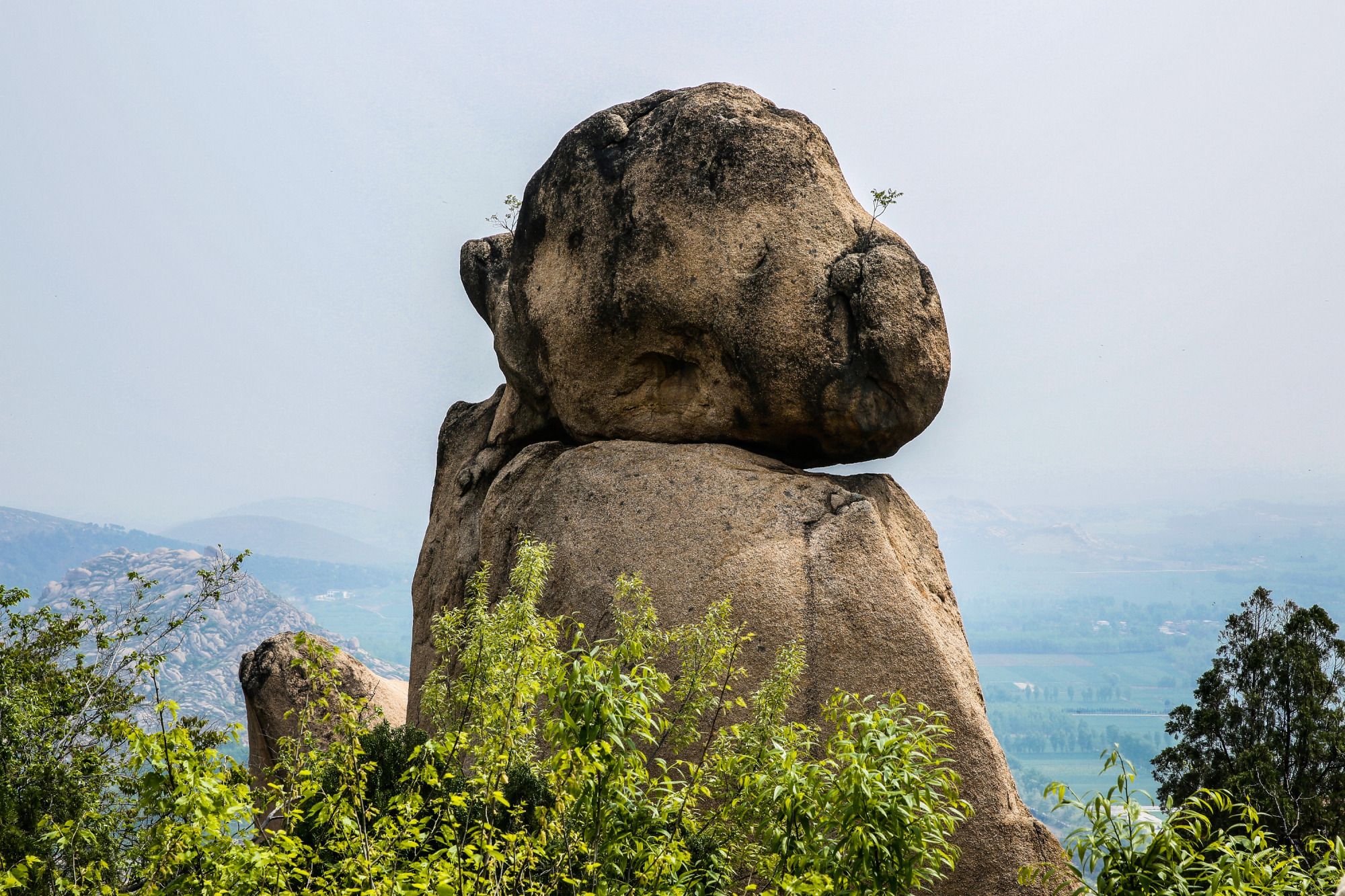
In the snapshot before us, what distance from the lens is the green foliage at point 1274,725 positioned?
627 inches

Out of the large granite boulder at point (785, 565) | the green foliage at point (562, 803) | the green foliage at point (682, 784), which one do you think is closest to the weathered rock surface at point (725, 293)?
the large granite boulder at point (785, 565)

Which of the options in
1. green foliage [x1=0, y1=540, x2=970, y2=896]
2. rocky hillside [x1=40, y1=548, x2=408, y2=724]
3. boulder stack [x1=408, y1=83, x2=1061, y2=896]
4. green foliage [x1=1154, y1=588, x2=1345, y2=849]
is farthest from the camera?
rocky hillside [x1=40, y1=548, x2=408, y2=724]

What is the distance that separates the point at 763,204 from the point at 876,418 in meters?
3.18

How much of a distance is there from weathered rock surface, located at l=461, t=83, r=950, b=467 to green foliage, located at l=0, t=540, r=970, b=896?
4.60 m

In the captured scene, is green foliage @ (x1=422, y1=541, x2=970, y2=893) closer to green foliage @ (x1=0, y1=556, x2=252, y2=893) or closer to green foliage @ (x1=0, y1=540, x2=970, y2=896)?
green foliage @ (x1=0, y1=540, x2=970, y2=896)

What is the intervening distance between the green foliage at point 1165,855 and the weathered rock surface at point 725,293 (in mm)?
6573

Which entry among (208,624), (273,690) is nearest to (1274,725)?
(273,690)

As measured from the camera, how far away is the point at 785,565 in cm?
1084

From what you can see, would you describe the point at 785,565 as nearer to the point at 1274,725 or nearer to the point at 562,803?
the point at 562,803

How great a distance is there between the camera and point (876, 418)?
1213 cm

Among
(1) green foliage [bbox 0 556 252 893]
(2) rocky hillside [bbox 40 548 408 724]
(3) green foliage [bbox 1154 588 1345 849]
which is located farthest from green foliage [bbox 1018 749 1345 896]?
(2) rocky hillside [bbox 40 548 408 724]

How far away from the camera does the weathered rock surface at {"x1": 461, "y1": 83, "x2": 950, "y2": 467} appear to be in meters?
12.0

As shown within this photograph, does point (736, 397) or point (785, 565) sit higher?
point (736, 397)

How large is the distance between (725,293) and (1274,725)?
13891 mm
